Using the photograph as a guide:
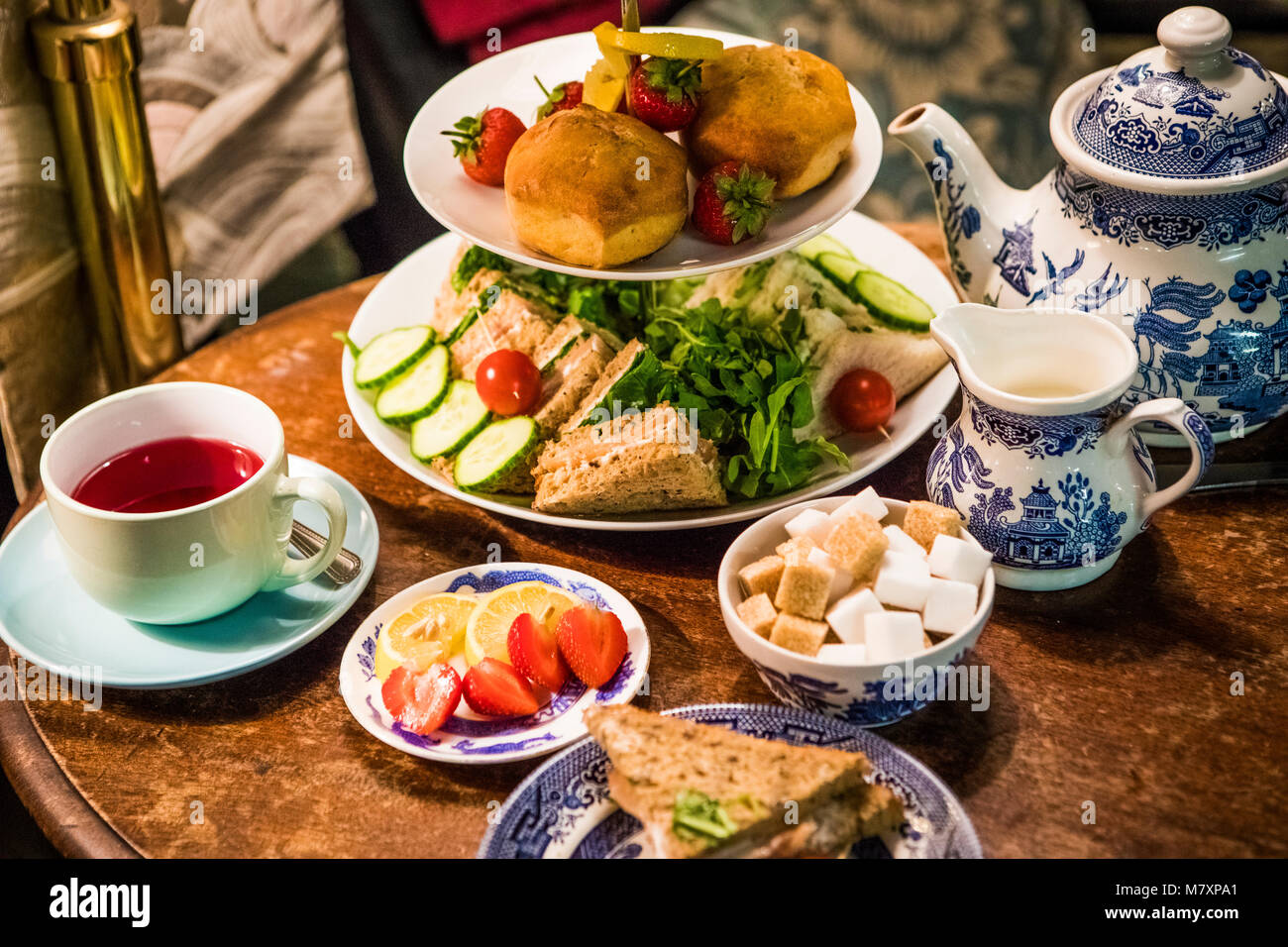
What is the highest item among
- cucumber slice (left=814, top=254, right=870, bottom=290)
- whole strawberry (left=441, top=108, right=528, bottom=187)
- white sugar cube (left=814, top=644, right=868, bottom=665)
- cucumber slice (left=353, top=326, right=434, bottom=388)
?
whole strawberry (left=441, top=108, right=528, bottom=187)

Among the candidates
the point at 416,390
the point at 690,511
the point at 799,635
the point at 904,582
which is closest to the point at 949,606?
the point at 904,582

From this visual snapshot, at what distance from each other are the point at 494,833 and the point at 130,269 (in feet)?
5.60

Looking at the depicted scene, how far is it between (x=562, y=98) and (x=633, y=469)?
51 centimetres

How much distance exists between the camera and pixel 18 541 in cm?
146

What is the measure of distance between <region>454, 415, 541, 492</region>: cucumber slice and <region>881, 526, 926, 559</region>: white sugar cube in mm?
519

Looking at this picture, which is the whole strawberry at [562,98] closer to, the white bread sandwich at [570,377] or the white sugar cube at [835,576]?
the white bread sandwich at [570,377]

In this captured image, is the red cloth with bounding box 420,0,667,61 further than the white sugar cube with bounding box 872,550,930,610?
Yes

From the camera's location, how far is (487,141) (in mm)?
1538

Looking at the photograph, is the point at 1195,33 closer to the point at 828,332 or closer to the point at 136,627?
the point at 828,332

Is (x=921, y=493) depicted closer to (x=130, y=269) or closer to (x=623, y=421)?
(x=623, y=421)

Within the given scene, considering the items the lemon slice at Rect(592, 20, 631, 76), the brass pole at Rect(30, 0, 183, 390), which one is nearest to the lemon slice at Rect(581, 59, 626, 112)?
Answer: the lemon slice at Rect(592, 20, 631, 76)

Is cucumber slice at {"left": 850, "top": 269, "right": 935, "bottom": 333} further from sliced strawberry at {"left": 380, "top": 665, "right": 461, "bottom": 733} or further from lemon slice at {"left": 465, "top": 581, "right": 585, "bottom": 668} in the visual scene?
sliced strawberry at {"left": 380, "top": 665, "right": 461, "bottom": 733}

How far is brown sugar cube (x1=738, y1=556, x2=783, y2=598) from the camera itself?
1.27 m
